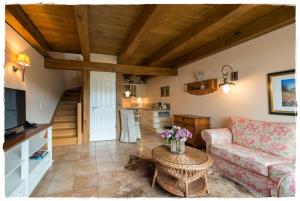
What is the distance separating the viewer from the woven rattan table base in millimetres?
1805

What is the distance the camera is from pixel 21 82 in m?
2.64

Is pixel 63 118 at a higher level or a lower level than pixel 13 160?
higher

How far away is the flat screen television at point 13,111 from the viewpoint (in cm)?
172

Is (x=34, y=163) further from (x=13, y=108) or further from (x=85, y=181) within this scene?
(x=13, y=108)

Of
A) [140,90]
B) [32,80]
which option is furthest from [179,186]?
[140,90]

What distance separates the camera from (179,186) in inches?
74.5

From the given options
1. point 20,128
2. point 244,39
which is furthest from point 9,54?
point 244,39

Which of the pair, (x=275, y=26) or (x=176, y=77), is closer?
(x=275, y=26)

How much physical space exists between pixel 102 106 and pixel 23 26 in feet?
8.93

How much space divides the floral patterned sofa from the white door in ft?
9.71

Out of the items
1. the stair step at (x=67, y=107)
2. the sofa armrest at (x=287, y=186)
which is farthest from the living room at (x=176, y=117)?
the stair step at (x=67, y=107)

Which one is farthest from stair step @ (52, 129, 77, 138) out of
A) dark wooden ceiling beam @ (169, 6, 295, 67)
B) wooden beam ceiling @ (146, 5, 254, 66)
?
dark wooden ceiling beam @ (169, 6, 295, 67)

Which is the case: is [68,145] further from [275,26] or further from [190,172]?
[275,26]

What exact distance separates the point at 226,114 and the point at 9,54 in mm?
4051
